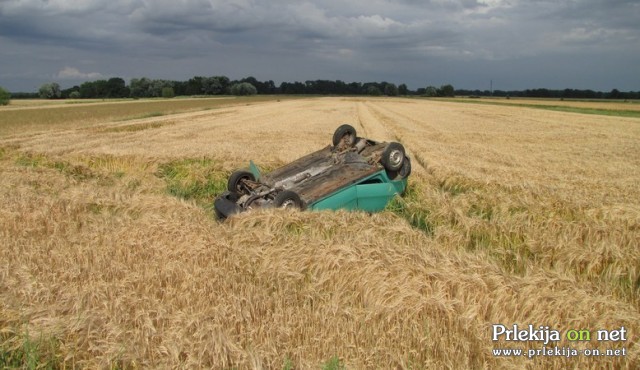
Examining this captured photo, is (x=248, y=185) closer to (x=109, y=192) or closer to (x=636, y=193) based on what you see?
(x=109, y=192)

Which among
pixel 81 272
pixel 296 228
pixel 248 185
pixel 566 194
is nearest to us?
pixel 81 272

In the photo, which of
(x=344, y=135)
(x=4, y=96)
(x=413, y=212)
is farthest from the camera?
(x=4, y=96)

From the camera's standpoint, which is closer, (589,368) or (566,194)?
(589,368)

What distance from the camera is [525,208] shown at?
7.85 metres

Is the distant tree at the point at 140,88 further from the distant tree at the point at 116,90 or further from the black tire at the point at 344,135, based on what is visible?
the black tire at the point at 344,135

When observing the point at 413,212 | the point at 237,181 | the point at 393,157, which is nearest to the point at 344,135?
the point at 393,157

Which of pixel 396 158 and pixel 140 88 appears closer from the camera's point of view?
pixel 396 158

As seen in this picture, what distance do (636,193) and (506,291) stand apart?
6571 millimetres

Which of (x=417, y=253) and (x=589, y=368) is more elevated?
(x=417, y=253)

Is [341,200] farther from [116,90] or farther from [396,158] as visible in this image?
[116,90]

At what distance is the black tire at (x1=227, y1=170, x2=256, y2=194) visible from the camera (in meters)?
9.09

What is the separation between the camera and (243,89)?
149000 mm

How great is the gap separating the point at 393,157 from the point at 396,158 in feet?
0.23

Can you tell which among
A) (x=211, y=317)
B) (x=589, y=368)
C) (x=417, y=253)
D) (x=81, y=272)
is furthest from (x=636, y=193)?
(x=81, y=272)
